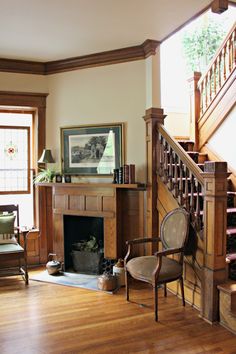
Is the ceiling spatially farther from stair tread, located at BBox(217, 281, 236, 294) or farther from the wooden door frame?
stair tread, located at BBox(217, 281, 236, 294)

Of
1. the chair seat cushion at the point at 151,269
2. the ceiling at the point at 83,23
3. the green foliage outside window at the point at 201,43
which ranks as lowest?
the chair seat cushion at the point at 151,269

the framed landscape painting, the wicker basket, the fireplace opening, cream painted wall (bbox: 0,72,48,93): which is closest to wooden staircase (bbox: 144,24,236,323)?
the framed landscape painting

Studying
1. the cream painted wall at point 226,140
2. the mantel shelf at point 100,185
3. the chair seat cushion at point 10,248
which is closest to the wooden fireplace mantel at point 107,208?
the mantel shelf at point 100,185

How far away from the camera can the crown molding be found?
4199 millimetres

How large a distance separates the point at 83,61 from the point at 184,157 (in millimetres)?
2114

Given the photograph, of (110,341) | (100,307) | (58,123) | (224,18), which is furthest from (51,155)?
(224,18)

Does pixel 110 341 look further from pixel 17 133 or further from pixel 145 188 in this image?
pixel 17 133

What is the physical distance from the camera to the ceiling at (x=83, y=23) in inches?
126

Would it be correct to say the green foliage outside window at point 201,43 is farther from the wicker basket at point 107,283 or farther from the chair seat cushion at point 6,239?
the chair seat cushion at point 6,239

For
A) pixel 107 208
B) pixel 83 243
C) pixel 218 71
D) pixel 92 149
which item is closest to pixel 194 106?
pixel 218 71

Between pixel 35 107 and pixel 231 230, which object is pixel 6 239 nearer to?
pixel 35 107

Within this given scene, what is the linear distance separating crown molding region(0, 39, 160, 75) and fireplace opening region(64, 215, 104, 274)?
2156 millimetres

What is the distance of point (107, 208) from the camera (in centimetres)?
429

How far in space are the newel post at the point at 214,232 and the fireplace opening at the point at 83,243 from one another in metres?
1.74
